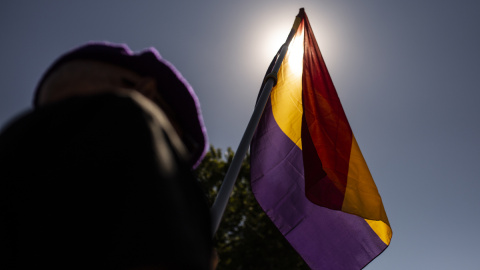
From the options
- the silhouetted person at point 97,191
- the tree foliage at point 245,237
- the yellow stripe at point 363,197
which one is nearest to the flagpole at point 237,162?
the silhouetted person at point 97,191

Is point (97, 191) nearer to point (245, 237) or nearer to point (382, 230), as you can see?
point (382, 230)

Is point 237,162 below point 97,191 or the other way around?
below

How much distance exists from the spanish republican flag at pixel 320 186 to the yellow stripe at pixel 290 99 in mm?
19

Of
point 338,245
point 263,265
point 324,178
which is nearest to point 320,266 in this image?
point 338,245

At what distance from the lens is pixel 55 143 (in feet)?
1.91

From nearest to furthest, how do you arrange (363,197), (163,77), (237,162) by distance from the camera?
(163,77), (237,162), (363,197)

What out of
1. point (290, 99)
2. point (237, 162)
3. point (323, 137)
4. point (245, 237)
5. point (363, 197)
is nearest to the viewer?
point (237, 162)

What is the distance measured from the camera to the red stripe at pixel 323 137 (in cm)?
325

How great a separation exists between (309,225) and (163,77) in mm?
3016

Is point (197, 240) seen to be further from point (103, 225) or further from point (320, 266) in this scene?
point (320, 266)

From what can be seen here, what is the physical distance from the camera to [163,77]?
106 cm

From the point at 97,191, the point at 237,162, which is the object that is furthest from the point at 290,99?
the point at 97,191

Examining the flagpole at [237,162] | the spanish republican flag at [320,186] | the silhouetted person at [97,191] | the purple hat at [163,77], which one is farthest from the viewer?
the spanish republican flag at [320,186]

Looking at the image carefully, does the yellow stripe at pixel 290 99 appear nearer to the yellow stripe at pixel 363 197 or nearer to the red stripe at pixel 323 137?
the red stripe at pixel 323 137
